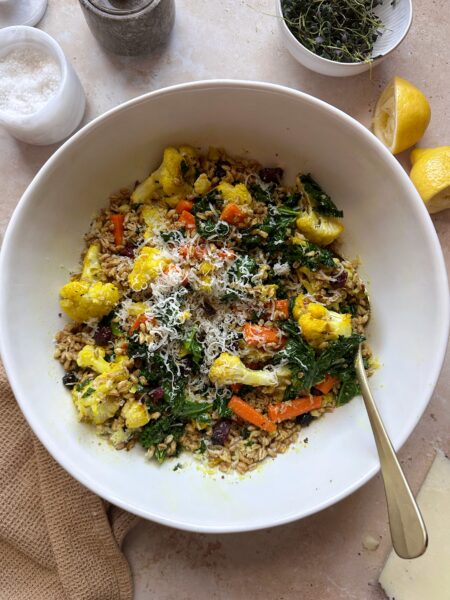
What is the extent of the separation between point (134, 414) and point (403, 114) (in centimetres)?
165

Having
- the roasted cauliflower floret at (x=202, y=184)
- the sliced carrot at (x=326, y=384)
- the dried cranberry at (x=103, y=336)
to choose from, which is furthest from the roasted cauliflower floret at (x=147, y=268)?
the sliced carrot at (x=326, y=384)

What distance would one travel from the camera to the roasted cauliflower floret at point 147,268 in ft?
7.08

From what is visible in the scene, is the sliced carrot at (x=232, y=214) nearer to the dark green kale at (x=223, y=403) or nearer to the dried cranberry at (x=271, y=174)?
the dried cranberry at (x=271, y=174)

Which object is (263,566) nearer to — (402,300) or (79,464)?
(79,464)

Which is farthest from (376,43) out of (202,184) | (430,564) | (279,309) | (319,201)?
(430,564)

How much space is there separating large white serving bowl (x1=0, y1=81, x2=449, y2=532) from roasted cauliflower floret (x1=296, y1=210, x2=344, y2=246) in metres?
0.08

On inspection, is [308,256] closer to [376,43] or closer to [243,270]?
[243,270]

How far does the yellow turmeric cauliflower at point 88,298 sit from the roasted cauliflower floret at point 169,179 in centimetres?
39

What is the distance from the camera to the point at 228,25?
8.54ft

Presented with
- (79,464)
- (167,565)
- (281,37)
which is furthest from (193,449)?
(281,37)

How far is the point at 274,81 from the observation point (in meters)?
2.59

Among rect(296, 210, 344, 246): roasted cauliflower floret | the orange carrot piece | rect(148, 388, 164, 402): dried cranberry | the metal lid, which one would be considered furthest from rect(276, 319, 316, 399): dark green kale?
the metal lid

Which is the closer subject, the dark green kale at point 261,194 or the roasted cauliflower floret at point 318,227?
the roasted cauliflower floret at point 318,227

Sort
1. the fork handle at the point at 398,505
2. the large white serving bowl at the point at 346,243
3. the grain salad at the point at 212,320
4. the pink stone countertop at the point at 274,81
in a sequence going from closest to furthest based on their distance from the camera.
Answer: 1. the fork handle at the point at 398,505
2. the large white serving bowl at the point at 346,243
3. the grain salad at the point at 212,320
4. the pink stone countertop at the point at 274,81
